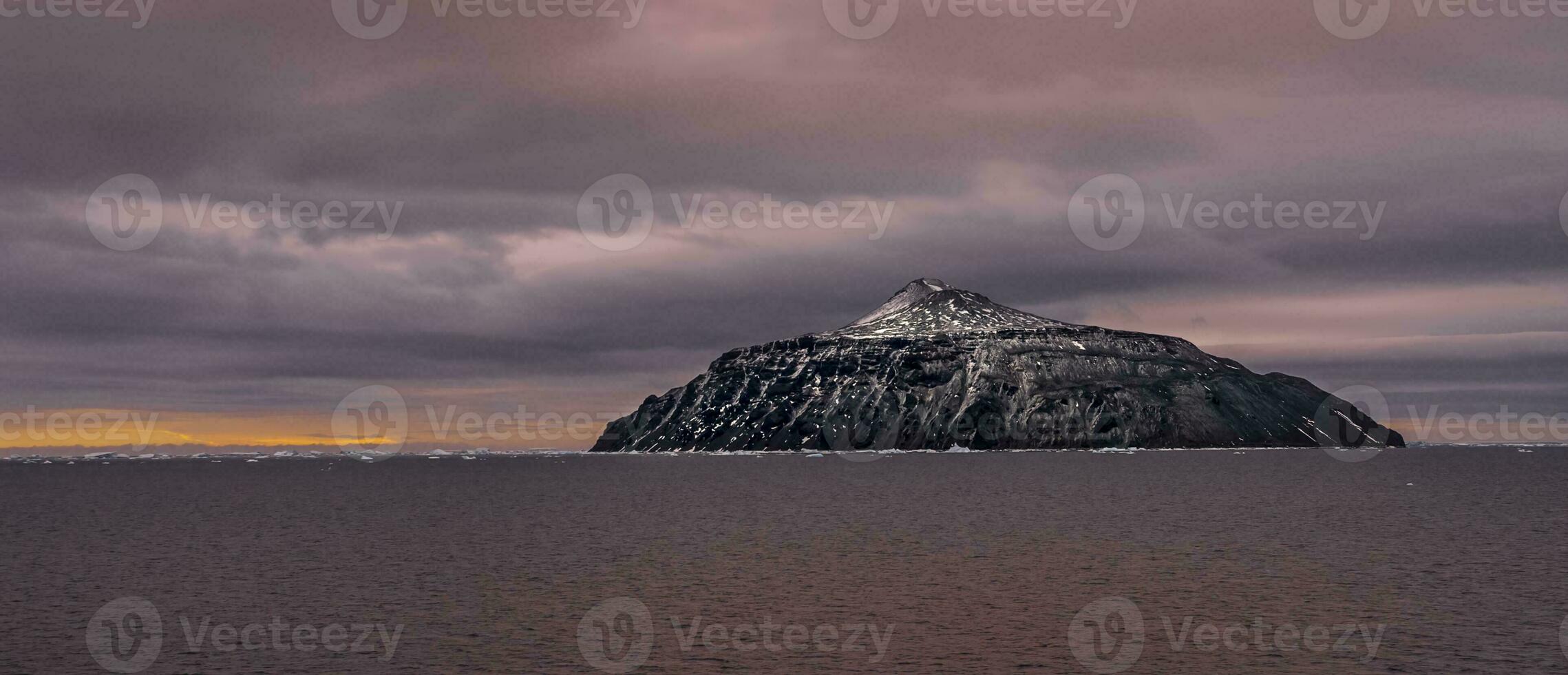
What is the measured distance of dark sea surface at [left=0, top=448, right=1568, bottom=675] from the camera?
4766cm

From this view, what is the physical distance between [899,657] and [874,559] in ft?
117
